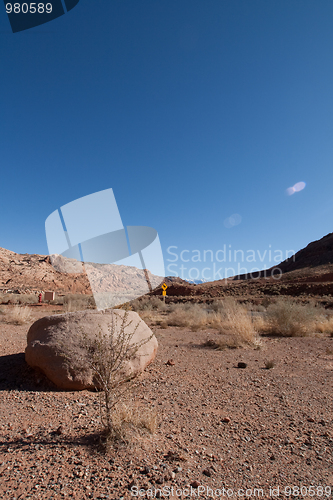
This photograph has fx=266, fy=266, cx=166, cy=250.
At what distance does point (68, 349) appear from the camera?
4.27 metres

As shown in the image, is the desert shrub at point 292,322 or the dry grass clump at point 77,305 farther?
the dry grass clump at point 77,305

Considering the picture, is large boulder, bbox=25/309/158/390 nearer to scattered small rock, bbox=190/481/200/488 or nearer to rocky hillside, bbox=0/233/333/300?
scattered small rock, bbox=190/481/200/488

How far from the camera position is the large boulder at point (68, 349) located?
15.2 ft

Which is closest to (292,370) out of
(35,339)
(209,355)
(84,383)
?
A: (209,355)

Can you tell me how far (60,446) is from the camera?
117 inches

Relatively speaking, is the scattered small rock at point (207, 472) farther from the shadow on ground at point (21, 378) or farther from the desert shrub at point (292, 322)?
the desert shrub at point (292, 322)

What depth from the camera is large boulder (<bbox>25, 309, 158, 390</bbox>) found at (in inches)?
183

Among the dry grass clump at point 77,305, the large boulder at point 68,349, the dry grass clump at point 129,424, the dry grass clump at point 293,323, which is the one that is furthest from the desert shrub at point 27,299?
the dry grass clump at point 129,424

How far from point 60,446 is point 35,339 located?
2725mm

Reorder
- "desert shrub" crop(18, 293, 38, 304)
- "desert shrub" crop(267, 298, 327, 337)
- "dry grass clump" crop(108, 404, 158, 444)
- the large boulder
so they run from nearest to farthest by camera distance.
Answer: "dry grass clump" crop(108, 404, 158, 444), the large boulder, "desert shrub" crop(267, 298, 327, 337), "desert shrub" crop(18, 293, 38, 304)

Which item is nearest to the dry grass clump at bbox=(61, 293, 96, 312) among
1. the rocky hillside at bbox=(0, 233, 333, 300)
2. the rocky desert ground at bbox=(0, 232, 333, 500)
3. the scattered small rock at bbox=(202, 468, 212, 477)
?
the rocky hillside at bbox=(0, 233, 333, 300)

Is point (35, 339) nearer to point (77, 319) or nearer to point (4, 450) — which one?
point (77, 319)

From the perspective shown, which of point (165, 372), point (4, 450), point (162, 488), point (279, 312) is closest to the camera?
point (162, 488)

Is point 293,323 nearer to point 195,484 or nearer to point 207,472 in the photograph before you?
point 207,472
